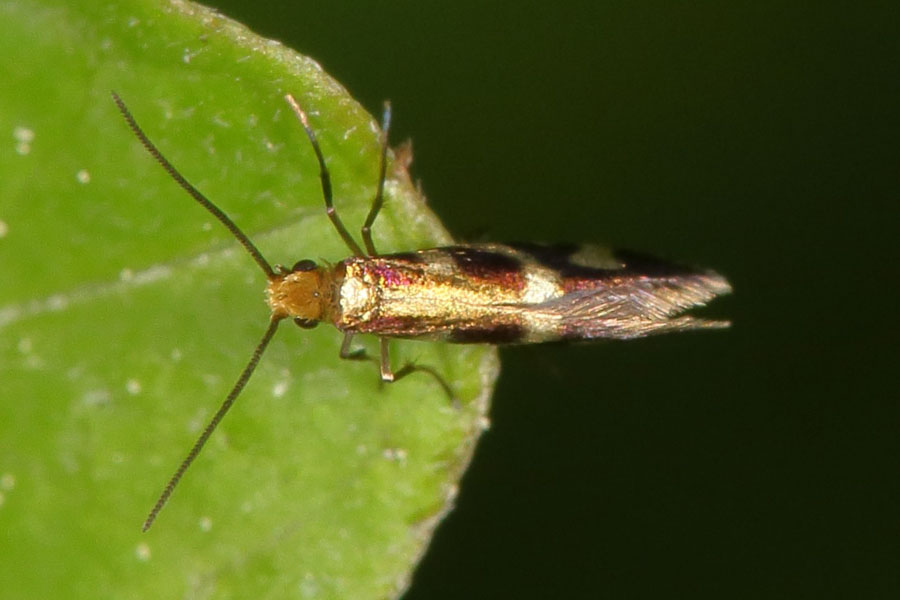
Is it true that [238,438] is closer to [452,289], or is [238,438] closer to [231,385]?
[231,385]

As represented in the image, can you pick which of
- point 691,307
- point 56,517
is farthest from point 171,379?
point 691,307

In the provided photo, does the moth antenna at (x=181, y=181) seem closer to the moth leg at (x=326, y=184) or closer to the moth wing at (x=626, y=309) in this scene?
the moth leg at (x=326, y=184)

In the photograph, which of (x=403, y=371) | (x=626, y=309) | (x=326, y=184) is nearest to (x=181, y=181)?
(x=326, y=184)

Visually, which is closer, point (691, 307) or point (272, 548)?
point (272, 548)

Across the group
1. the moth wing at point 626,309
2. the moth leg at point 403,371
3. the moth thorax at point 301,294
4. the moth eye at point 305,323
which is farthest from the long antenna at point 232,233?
the moth wing at point 626,309

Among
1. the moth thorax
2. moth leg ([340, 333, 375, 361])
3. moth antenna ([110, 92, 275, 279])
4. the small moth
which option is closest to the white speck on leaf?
moth antenna ([110, 92, 275, 279])

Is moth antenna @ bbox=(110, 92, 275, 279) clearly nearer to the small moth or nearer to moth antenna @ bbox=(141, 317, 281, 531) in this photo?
the small moth

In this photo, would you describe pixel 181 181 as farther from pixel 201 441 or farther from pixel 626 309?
pixel 626 309
